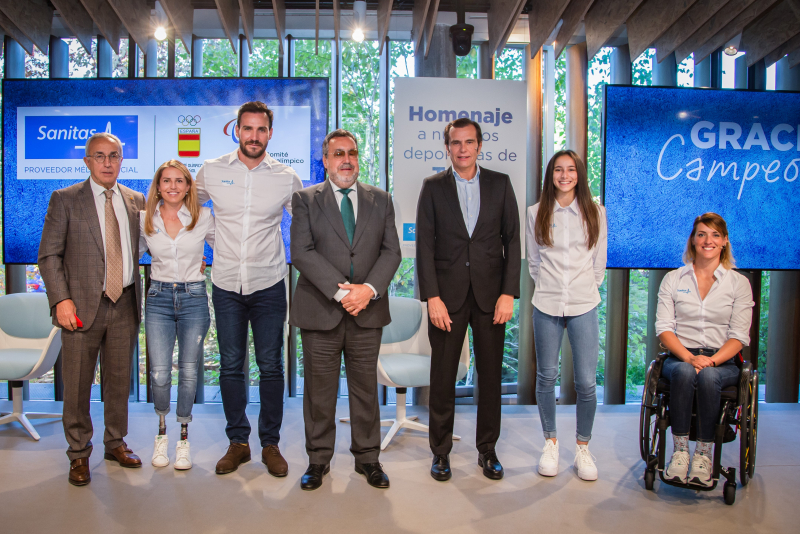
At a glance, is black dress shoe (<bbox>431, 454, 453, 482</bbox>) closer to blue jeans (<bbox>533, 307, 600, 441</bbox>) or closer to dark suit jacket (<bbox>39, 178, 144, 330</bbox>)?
blue jeans (<bbox>533, 307, 600, 441</bbox>)

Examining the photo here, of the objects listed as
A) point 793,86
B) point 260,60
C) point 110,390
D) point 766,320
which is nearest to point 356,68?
point 260,60

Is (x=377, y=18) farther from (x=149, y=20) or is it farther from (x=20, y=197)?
(x=20, y=197)

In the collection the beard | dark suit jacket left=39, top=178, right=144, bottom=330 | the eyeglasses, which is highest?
the beard

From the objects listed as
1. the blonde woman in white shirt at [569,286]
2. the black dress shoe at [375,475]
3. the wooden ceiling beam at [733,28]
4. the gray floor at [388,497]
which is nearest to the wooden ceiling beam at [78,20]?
the gray floor at [388,497]

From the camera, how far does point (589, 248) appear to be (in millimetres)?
3195

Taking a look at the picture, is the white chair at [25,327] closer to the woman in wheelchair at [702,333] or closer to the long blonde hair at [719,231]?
the woman in wheelchair at [702,333]

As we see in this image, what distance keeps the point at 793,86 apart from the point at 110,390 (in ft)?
19.3

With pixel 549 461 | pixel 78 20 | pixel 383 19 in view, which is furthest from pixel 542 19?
pixel 78 20

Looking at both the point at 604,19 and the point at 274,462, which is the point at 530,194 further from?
the point at 274,462

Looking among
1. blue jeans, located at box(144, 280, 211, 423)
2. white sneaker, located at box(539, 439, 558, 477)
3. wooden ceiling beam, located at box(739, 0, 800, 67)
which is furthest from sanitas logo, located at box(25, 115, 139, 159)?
wooden ceiling beam, located at box(739, 0, 800, 67)

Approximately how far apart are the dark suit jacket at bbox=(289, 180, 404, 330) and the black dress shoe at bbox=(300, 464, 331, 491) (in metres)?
0.78

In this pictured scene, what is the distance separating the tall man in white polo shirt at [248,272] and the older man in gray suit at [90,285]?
0.51 m

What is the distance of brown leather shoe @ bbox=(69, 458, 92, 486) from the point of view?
3029mm

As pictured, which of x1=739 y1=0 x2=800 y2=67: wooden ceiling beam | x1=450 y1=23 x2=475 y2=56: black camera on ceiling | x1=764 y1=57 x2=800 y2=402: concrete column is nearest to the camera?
x1=739 y1=0 x2=800 y2=67: wooden ceiling beam
